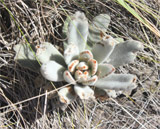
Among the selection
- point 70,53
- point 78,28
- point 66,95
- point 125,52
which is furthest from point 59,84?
point 125,52

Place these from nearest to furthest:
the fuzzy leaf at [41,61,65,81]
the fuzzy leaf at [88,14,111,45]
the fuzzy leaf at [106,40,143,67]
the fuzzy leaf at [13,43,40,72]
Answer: the fuzzy leaf at [41,61,65,81], the fuzzy leaf at [106,40,143,67], the fuzzy leaf at [13,43,40,72], the fuzzy leaf at [88,14,111,45]

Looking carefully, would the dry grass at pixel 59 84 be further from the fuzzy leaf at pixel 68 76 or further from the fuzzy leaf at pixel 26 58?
the fuzzy leaf at pixel 68 76

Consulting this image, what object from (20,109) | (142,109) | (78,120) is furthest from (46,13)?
(142,109)

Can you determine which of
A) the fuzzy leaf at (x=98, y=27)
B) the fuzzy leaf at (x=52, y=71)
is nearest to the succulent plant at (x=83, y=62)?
the fuzzy leaf at (x=52, y=71)

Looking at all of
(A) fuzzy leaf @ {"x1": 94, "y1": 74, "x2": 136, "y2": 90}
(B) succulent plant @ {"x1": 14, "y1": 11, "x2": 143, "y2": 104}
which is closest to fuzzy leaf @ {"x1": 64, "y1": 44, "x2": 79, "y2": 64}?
(B) succulent plant @ {"x1": 14, "y1": 11, "x2": 143, "y2": 104}

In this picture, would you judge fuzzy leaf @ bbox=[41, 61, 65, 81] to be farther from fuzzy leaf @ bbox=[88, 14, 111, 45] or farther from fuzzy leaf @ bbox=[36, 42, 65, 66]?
fuzzy leaf @ bbox=[88, 14, 111, 45]

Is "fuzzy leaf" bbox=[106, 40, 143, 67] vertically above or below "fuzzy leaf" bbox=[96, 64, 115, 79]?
above

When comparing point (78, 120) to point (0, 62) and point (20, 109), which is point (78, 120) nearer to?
point (20, 109)
